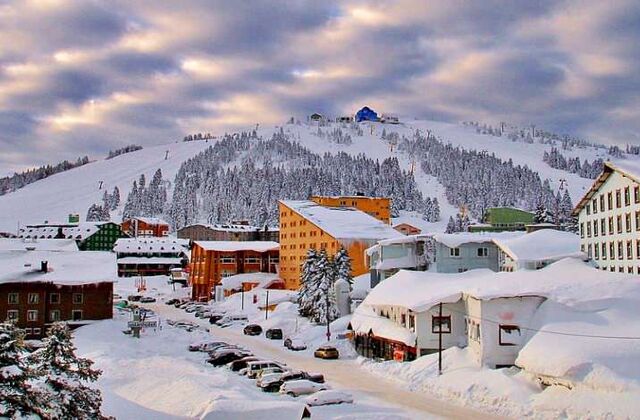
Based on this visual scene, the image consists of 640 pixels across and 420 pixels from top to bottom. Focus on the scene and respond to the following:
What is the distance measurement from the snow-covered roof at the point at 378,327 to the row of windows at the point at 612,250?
755 inches

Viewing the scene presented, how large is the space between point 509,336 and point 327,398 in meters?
13.8

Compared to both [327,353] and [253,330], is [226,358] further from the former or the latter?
[253,330]

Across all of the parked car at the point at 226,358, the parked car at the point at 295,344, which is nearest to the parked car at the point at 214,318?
the parked car at the point at 295,344

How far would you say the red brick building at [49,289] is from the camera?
64250 millimetres

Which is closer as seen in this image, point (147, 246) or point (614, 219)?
point (614, 219)

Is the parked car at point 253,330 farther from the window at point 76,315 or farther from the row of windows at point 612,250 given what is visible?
the row of windows at point 612,250

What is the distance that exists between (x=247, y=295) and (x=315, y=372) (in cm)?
5026

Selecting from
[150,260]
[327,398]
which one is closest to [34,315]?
[327,398]

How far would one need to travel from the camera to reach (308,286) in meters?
71.4


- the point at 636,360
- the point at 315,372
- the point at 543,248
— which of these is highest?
the point at 543,248

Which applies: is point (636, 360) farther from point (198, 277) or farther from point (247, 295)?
point (198, 277)

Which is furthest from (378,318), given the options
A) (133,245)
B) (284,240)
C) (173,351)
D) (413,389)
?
(133,245)

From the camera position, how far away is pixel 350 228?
96438mm

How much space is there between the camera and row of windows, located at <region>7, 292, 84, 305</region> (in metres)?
64.3
